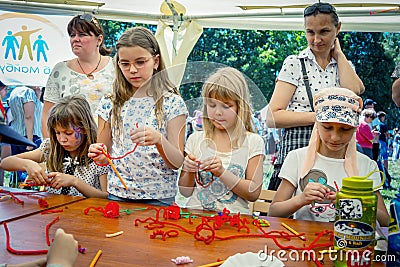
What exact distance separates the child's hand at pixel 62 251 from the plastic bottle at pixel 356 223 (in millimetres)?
476

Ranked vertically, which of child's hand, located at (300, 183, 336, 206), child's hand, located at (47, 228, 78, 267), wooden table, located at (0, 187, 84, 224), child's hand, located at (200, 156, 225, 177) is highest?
child's hand, located at (200, 156, 225, 177)

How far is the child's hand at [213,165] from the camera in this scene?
1.30 meters

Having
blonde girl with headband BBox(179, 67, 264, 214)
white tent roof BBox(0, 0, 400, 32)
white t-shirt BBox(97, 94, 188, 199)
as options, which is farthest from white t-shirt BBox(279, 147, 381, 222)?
white tent roof BBox(0, 0, 400, 32)

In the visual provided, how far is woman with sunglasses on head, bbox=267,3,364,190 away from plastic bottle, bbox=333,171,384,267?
99 cm

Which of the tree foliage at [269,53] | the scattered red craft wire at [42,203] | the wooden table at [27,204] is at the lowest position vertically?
the wooden table at [27,204]

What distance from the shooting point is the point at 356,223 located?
843 mm

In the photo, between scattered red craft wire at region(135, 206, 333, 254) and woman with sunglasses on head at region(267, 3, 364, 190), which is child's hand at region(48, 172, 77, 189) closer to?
scattered red craft wire at region(135, 206, 333, 254)

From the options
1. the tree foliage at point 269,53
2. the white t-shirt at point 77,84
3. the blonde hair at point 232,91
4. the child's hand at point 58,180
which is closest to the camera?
the blonde hair at point 232,91

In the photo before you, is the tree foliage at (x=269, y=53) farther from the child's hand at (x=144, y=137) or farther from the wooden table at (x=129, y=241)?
the wooden table at (x=129, y=241)

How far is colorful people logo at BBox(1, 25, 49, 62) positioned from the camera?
3654 millimetres

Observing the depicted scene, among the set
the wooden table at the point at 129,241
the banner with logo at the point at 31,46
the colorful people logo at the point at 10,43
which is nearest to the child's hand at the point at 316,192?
the wooden table at the point at 129,241

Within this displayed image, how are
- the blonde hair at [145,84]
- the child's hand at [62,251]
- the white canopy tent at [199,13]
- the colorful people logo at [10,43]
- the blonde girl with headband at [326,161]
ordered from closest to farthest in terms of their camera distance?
1. the child's hand at [62,251]
2. the blonde girl with headband at [326,161]
3. the blonde hair at [145,84]
4. the white canopy tent at [199,13]
5. the colorful people logo at [10,43]

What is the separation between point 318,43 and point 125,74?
809 mm

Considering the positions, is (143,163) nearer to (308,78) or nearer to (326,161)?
(326,161)
